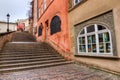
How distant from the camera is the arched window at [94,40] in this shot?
17.2ft

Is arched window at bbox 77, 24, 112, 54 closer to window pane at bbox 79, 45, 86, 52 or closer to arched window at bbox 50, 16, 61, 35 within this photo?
window pane at bbox 79, 45, 86, 52

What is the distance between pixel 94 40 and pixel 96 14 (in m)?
1.29

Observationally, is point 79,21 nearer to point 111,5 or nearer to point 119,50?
point 111,5

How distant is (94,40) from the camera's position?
5984 millimetres

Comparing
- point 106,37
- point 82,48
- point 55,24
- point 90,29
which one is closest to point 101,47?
point 106,37

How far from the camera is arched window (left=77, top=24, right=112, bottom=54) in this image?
5.23m

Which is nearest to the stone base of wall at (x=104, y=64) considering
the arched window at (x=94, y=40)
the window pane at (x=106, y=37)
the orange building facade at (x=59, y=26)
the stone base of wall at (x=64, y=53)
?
the arched window at (x=94, y=40)

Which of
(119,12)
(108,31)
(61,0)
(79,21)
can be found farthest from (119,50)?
(61,0)

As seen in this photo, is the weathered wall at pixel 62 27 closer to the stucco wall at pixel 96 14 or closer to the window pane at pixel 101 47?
the stucco wall at pixel 96 14

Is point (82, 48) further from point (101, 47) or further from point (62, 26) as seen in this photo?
point (62, 26)

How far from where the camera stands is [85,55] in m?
6.50

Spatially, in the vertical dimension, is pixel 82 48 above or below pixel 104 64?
above

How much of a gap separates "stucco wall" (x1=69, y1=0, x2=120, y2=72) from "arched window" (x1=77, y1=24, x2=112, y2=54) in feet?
1.29

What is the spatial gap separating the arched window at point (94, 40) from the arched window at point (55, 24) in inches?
99.1
